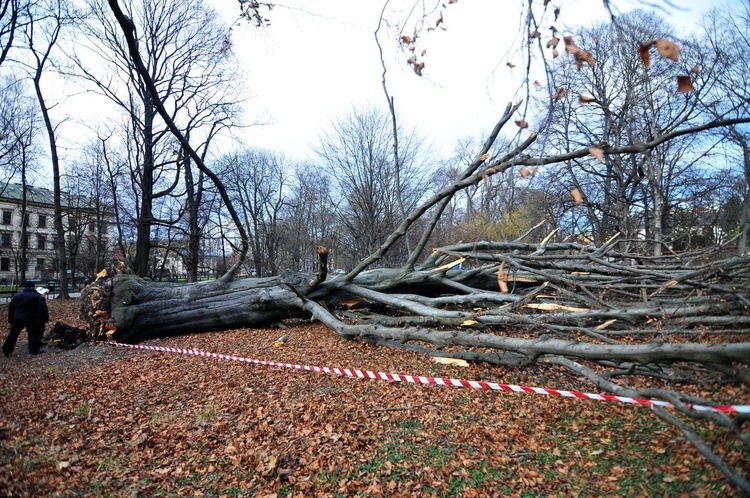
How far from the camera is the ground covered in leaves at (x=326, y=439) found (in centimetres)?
287

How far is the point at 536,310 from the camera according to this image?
739 cm

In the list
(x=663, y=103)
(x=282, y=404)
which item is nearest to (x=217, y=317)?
(x=282, y=404)

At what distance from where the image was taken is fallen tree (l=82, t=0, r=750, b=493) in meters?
3.01

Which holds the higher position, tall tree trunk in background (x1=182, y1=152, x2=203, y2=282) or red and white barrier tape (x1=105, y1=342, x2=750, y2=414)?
tall tree trunk in background (x1=182, y1=152, x2=203, y2=282)

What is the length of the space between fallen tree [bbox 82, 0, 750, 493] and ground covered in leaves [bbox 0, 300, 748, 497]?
42 centimetres

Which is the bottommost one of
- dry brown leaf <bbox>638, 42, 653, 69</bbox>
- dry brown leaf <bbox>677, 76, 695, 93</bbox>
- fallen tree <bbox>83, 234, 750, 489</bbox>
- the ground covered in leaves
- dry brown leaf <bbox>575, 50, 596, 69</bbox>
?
the ground covered in leaves

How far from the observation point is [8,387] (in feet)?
17.3

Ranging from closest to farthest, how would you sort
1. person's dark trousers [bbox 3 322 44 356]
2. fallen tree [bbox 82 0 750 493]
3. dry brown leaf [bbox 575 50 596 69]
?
dry brown leaf [bbox 575 50 596 69]
fallen tree [bbox 82 0 750 493]
person's dark trousers [bbox 3 322 44 356]

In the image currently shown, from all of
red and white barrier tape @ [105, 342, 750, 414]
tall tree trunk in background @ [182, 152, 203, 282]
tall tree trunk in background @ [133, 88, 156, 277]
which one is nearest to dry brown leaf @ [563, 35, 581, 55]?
red and white barrier tape @ [105, 342, 750, 414]

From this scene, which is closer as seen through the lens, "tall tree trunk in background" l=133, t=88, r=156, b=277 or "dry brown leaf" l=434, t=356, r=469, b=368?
"dry brown leaf" l=434, t=356, r=469, b=368

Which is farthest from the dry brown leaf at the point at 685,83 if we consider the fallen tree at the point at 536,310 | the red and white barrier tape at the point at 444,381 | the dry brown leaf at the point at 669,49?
the red and white barrier tape at the point at 444,381

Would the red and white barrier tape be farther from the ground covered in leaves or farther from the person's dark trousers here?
the person's dark trousers

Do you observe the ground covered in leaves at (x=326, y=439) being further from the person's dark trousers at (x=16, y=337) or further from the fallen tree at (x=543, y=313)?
the person's dark trousers at (x=16, y=337)

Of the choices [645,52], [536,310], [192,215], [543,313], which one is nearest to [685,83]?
[645,52]
